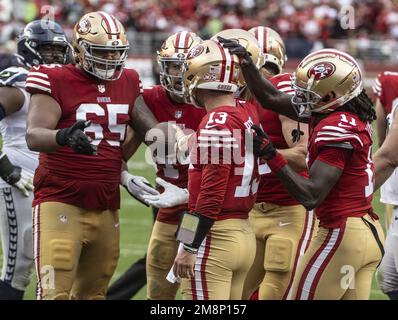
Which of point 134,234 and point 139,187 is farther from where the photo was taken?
point 134,234

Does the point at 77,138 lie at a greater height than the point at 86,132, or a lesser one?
greater

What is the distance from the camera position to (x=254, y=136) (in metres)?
4.60

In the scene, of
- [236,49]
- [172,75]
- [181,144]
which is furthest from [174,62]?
[236,49]

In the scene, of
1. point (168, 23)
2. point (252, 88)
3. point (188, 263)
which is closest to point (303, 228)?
point (252, 88)

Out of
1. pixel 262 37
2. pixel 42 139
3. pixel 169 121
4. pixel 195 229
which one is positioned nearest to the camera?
pixel 195 229

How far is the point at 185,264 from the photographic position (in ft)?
14.9

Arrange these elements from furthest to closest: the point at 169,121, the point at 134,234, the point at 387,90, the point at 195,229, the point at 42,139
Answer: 1. the point at 134,234
2. the point at 387,90
3. the point at 169,121
4. the point at 42,139
5. the point at 195,229

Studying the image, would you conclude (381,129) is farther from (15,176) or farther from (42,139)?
(42,139)

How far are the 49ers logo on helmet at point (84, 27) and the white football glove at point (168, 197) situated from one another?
93 centimetres

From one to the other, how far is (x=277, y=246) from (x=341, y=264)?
94 centimetres

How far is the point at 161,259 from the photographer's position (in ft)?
18.6

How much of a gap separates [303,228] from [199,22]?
1967cm

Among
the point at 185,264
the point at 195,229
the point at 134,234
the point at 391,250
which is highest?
the point at 195,229

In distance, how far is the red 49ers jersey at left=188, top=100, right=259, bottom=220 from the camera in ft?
14.8
